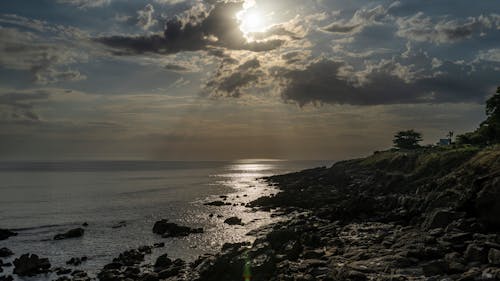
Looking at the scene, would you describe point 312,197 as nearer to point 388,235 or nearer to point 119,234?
point 119,234

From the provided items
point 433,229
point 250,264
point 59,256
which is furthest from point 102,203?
point 433,229

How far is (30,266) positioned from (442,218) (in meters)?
39.9

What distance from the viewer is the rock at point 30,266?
36531 mm

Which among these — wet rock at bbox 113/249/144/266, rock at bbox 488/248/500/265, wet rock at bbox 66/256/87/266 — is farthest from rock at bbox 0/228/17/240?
rock at bbox 488/248/500/265

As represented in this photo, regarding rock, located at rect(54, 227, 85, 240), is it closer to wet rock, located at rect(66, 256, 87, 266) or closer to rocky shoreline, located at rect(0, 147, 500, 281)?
wet rock, located at rect(66, 256, 87, 266)

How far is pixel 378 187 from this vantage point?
69.1m

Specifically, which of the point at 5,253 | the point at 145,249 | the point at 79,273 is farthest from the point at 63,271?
the point at 5,253

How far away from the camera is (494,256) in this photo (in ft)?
64.5

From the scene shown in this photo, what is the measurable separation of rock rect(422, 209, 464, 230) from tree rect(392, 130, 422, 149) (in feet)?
405

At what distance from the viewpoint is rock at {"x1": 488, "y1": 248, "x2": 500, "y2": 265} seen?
1938 cm

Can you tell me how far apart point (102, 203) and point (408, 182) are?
77591mm

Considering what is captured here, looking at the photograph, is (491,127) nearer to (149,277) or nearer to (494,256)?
(494,256)

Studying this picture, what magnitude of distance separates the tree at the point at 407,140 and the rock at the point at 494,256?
134 meters

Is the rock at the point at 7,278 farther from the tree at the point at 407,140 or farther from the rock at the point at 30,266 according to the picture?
the tree at the point at 407,140
